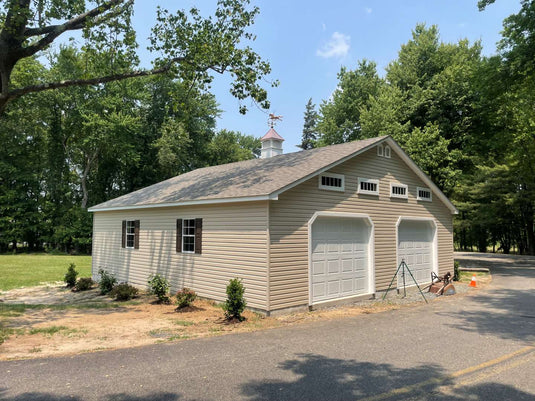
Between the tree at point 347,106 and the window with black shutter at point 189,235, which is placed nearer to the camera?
the window with black shutter at point 189,235

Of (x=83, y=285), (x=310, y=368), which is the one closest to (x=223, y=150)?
(x=83, y=285)

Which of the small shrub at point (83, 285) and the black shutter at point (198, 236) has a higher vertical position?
the black shutter at point (198, 236)

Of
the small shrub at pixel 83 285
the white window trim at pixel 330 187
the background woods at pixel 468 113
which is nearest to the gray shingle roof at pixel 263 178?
the white window trim at pixel 330 187

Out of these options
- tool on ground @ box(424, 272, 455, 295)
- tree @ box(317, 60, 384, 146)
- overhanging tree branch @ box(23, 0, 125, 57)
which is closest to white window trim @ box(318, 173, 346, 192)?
tool on ground @ box(424, 272, 455, 295)

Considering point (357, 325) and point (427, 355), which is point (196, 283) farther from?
point (427, 355)

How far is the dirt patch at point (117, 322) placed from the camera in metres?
7.23

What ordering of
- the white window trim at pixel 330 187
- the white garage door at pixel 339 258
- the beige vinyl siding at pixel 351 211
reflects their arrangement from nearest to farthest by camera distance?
the beige vinyl siding at pixel 351 211
the white garage door at pixel 339 258
the white window trim at pixel 330 187

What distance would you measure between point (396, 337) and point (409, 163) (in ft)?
27.6

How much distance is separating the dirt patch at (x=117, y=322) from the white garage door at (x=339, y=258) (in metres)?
0.59

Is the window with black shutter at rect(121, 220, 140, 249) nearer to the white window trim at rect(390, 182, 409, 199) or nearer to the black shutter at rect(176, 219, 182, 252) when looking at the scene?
the black shutter at rect(176, 219, 182, 252)

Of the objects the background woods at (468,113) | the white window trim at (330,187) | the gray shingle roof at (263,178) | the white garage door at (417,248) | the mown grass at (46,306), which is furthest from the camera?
the background woods at (468,113)

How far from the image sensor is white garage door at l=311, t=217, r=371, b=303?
10.9 metres

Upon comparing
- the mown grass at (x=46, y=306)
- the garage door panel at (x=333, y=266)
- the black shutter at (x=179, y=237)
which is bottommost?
the mown grass at (x=46, y=306)

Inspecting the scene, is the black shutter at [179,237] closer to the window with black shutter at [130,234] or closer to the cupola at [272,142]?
the window with black shutter at [130,234]
